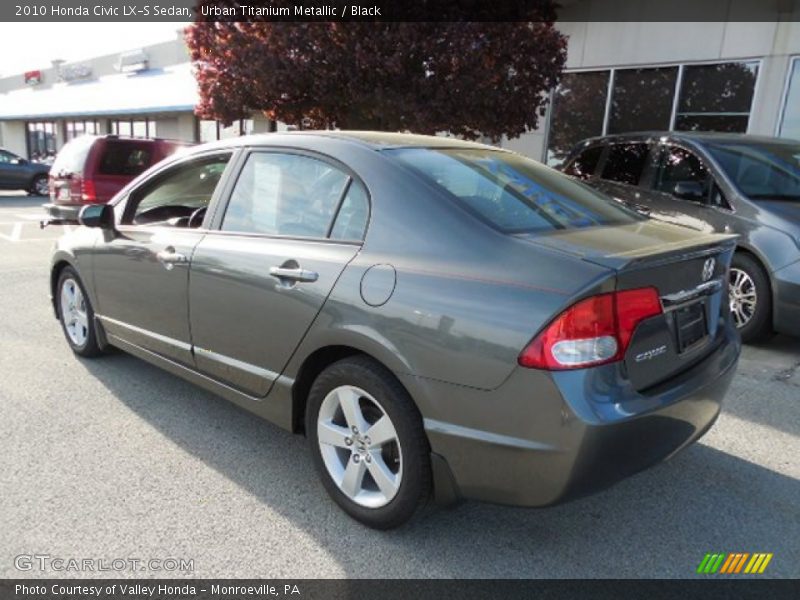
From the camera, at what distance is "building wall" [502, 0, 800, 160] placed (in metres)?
9.66

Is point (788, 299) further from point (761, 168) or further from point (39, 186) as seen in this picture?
point (39, 186)

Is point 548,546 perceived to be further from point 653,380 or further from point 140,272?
point 140,272

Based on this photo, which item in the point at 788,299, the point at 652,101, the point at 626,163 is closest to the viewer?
the point at 788,299

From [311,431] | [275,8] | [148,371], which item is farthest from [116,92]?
[311,431]

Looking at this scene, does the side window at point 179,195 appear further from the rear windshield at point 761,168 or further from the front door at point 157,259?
the rear windshield at point 761,168

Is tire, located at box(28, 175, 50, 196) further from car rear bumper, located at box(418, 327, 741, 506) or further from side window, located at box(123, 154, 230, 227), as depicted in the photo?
car rear bumper, located at box(418, 327, 741, 506)

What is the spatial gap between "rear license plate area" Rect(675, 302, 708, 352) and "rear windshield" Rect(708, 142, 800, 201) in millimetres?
3153

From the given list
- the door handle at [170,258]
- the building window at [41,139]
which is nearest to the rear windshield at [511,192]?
the door handle at [170,258]

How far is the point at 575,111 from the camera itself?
1232 centimetres

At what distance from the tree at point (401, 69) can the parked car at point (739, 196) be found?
3047 millimetres

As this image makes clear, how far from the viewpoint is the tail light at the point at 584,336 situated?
209 centimetres

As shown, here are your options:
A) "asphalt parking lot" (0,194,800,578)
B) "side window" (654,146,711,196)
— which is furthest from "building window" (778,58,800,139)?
"asphalt parking lot" (0,194,800,578)

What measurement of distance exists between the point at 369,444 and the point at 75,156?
9767mm

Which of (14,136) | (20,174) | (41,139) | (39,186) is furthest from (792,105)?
(14,136)
